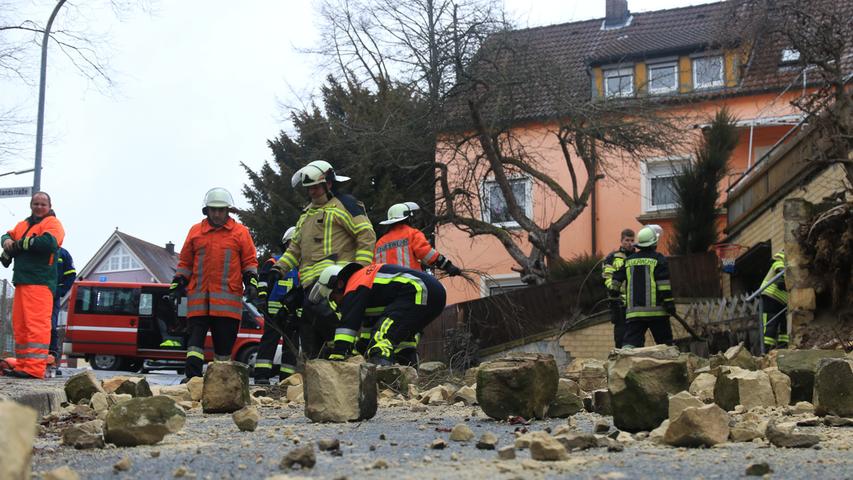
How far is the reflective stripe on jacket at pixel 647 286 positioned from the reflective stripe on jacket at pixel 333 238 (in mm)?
3886

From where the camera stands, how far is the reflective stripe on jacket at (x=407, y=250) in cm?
1140

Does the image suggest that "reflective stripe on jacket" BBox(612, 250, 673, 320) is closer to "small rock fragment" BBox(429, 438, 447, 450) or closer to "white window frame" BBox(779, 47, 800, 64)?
"white window frame" BBox(779, 47, 800, 64)

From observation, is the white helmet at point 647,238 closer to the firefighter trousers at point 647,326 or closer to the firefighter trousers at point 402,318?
the firefighter trousers at point 647,326

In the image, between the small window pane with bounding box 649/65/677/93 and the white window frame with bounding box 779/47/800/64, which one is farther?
the small window pane with bounding box 649/65/677/93

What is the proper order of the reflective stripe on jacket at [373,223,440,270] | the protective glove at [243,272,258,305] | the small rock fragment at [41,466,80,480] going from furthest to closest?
the reflective stripe on jacket at [373,223,440,270]
the protective glove at [243,272,258,305]
the small rock fragment at [41,466,80,480]

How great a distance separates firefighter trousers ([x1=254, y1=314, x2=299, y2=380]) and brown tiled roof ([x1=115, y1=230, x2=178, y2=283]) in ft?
150

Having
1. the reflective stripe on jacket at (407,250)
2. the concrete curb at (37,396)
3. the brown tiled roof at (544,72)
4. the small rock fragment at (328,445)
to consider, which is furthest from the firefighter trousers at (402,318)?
the brown tiled roof at (544,72)

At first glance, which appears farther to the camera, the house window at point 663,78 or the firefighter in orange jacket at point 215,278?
the house window at point 663,78

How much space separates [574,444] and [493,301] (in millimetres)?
14692

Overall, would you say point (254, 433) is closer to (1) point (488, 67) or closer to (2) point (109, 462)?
(2) point (109, 462)

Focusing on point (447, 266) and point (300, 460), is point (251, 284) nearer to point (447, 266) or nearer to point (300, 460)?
point (447, 266)

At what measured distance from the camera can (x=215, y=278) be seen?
9.83 metres

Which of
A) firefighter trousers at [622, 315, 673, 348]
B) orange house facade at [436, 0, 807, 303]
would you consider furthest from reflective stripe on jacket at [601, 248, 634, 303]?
orange house facade at [436, 0, 807, 303]

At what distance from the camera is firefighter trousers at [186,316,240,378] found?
980 centimetres
